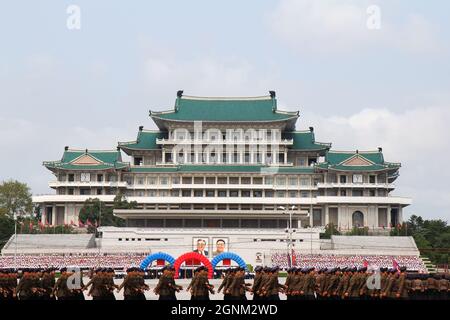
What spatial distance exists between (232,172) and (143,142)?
10.2 meters

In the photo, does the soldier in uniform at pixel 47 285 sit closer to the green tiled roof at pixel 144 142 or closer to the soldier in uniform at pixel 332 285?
the soldier in uniform at pixel 332 285

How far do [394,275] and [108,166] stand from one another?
56463 millimetres

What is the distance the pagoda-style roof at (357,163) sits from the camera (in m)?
75.6

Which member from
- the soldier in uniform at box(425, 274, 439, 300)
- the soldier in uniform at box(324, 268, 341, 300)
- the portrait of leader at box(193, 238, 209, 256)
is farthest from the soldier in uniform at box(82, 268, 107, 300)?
the portrait of leader at box(193, 238, 209, 256)

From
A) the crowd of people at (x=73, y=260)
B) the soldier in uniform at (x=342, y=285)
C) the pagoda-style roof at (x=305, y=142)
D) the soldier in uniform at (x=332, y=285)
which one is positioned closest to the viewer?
the soldier in uniform at (x=342, y=285)

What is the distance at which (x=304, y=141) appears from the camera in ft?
266

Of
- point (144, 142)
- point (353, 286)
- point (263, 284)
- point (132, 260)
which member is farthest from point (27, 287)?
point (144, 142)

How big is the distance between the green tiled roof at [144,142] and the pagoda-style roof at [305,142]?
12337mm

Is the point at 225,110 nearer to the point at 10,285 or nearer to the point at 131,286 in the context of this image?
the point at 10,285

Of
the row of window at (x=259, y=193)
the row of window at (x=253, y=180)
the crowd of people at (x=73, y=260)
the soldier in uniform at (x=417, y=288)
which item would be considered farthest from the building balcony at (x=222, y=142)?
the soldier in uniform at (x=417, y=288)

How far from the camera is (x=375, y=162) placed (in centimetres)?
7762

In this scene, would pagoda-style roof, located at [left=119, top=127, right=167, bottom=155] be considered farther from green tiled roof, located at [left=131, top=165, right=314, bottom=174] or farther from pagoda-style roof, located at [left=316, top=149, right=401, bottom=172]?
pagoda-style roof, located at [left=316, top=149, right=401, bottom=172]
